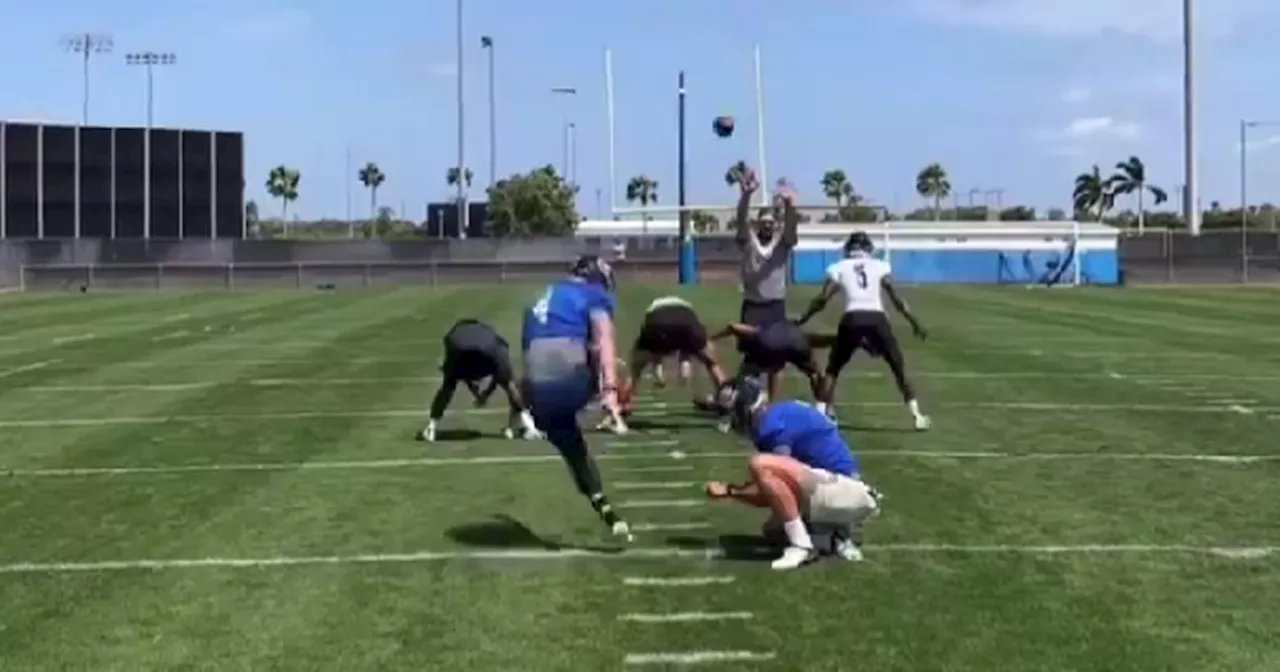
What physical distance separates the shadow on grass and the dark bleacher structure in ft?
285

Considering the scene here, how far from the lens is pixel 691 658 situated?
8.29 metres

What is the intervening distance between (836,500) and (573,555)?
1.56 metres

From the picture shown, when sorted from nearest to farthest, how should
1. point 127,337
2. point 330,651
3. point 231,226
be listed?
1. point 330,651
2. point 127,337
3. point 231,226

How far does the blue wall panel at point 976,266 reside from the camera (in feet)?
213

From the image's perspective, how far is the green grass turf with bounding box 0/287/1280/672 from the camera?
861cm

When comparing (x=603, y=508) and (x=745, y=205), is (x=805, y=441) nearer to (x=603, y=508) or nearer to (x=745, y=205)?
(x=603, y=508)

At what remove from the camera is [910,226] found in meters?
70.4

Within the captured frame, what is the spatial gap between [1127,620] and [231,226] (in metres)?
97.7

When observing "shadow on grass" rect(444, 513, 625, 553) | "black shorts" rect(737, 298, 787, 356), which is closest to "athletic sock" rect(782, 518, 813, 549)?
"shadow on grass" rect(444, 513, 625, 553)

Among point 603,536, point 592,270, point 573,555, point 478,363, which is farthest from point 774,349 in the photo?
→ point 573,555

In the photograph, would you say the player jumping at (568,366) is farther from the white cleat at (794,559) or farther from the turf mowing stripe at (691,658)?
the turf mowing stripe at (691,658)

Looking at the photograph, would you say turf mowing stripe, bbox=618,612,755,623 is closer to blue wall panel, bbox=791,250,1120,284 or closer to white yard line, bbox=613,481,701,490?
white yard line, bbox=613,481,701,490

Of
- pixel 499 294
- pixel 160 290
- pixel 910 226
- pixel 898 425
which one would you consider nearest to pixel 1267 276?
pixel 910 226

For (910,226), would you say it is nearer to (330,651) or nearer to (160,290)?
(160,290)
